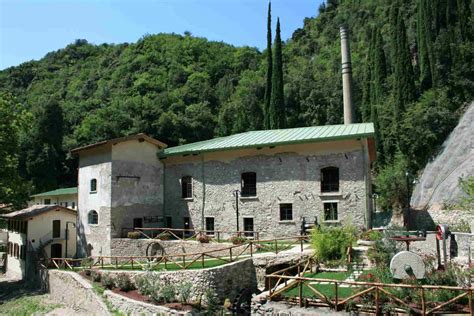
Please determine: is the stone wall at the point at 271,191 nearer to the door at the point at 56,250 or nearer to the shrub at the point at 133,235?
the shrub at the point at 133,235

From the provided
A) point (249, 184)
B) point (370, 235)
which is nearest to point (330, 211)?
point (370, 235)

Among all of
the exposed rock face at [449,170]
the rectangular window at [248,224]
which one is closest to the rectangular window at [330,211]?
the rectangular window at [248,224]

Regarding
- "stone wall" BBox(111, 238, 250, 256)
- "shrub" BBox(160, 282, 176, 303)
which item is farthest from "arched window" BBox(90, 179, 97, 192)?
"shrub" BBox(160, 282, 176, 303)

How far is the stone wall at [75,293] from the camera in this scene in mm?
19453

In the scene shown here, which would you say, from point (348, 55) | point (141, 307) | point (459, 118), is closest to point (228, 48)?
point (348, 55)

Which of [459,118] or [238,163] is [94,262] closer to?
[238,163]

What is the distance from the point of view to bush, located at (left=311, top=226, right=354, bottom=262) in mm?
17719

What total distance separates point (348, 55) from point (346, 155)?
75.9 ft

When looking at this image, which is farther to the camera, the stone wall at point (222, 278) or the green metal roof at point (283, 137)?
the green metal roof at point (283, 137)

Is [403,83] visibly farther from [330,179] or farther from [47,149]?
[47,149]

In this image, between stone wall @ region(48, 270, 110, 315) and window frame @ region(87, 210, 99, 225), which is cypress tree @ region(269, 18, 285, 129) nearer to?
window frame @ region(87, 210, 99, 225)

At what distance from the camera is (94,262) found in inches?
1065

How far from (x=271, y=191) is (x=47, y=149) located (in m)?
40.7

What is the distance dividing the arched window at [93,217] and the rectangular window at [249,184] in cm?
1034
